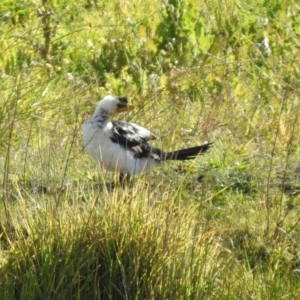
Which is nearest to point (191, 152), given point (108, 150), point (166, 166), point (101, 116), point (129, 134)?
point (166, 166)

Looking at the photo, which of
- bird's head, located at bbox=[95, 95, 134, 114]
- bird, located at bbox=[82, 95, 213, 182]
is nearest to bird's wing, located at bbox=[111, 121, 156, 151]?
bird, located at bbox=[82, 95, 213, 182]

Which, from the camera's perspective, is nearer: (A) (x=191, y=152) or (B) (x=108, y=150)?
(A) (x=191, y=152)

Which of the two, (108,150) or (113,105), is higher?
(113,105)

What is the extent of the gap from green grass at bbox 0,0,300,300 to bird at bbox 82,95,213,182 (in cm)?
11

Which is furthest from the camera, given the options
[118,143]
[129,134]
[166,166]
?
[118,143]

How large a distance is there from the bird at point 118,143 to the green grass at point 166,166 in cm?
11

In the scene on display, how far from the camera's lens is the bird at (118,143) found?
8534 millimetres

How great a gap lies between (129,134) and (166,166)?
25.8 inches

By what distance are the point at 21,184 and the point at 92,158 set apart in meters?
0.95

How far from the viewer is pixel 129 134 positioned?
877 centimetres

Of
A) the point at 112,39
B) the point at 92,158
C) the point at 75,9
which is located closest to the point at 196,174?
the point at 92,158

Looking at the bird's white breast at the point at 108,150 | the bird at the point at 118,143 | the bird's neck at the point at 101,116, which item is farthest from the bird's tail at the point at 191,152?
the bird's neck at the point at 101,116

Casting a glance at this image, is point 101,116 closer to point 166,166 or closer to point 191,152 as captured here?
point 191,152

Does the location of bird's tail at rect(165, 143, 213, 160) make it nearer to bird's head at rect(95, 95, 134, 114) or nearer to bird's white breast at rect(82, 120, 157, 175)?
bird's white breast at rect(82, 120, 157, 175)
